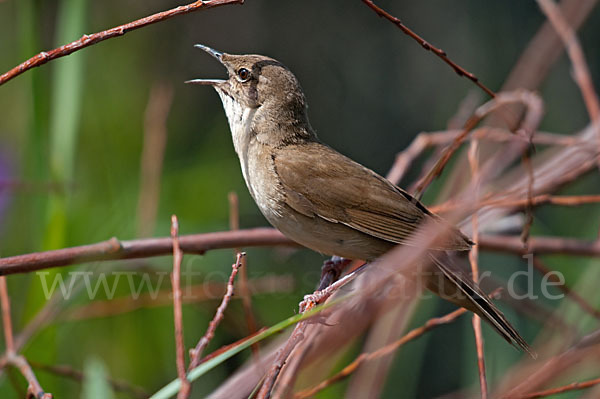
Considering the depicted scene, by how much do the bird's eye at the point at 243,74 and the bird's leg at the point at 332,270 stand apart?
76 centimetres

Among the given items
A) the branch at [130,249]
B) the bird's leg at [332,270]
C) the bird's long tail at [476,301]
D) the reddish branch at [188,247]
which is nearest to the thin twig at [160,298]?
the bird's leg at [332,270]

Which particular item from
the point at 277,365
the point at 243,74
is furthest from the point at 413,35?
the point at 243,74

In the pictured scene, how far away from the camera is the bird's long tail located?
2.03 meters

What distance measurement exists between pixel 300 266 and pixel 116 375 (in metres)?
1.31

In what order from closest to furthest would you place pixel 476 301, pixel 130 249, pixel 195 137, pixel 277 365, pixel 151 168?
pixel 277 365 → pixel 130 249 → pixel 476 301 → pixel 151 168 → pixel 195 137

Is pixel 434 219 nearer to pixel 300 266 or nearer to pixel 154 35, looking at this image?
pixel 300 266

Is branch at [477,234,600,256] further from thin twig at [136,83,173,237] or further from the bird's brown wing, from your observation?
thin twig at [136,83,173,237]

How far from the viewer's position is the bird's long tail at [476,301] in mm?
2025

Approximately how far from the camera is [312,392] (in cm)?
166

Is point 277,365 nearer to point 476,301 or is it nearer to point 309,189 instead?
point 476,301

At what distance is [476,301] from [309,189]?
0.70 meters

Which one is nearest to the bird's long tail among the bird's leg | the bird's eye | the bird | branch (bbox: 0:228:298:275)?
the bird

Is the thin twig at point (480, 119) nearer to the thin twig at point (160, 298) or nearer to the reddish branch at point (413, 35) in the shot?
the reddish branch at point (413, 35)

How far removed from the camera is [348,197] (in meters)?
2.46
